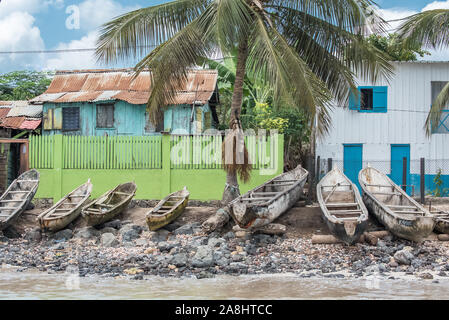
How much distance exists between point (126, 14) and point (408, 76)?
36.3ft

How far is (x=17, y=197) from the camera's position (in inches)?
592

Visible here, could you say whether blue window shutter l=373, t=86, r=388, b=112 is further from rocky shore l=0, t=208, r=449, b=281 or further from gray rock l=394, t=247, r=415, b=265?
gray rock l=394, t=247, r=415, b=265

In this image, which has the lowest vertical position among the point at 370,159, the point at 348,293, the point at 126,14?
the point at 348,293

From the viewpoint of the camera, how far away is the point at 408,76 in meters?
19.9

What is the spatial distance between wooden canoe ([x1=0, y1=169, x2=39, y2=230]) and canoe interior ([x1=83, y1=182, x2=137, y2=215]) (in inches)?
70.0

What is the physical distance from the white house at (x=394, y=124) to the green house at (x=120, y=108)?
487cm

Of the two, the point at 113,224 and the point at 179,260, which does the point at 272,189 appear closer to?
the point at 113,224

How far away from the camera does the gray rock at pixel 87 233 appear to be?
13.4 m

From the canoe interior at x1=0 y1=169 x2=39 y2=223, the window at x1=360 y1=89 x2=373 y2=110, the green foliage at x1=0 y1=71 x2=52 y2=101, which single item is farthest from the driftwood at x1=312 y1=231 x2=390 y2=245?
the green foliage at x1=0 y1=71 x2=52 y2=101

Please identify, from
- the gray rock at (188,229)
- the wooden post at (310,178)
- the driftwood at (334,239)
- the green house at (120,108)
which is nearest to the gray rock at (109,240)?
the gray rock at (188,229)

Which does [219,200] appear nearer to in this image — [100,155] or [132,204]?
[132,204]

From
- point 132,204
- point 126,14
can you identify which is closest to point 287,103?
point 126,14

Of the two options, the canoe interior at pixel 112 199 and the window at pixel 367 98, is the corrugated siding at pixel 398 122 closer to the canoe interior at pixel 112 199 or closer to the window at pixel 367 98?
the window at pixel 367 98

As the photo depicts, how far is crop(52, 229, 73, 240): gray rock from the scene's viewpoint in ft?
44.0
